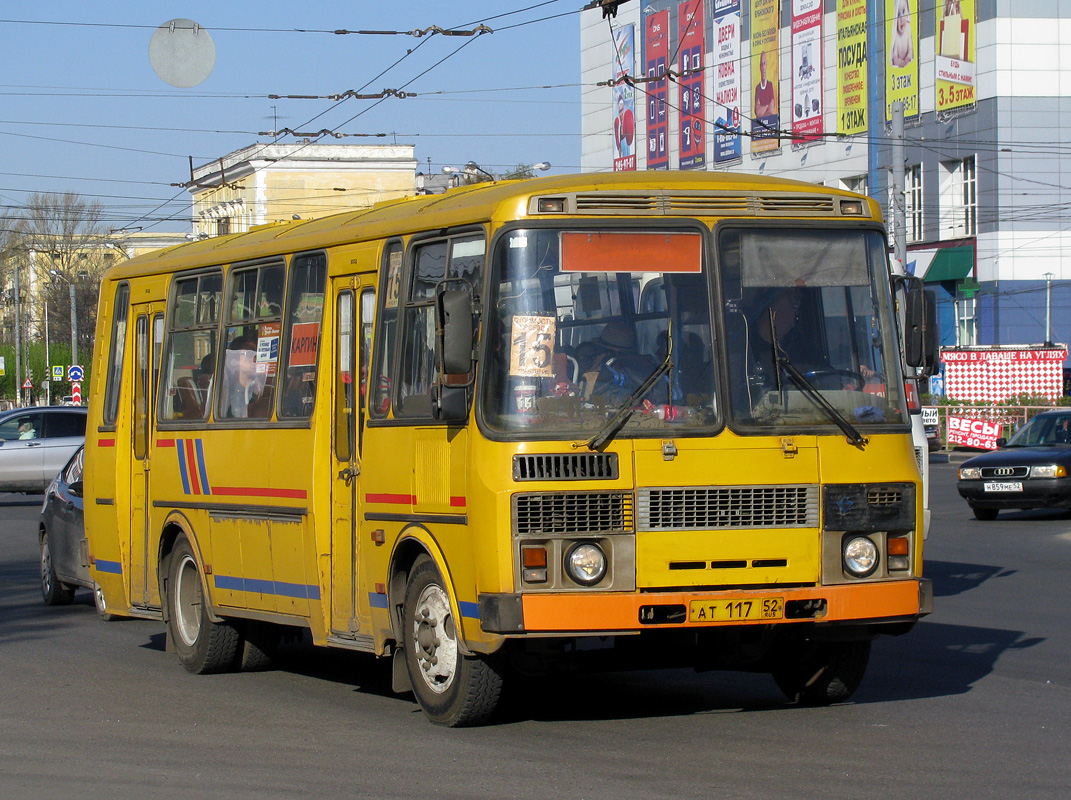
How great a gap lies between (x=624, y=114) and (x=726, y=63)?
903 cm

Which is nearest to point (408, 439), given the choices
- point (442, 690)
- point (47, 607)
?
point (442, 690)

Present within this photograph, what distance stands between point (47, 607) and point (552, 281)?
8950mm

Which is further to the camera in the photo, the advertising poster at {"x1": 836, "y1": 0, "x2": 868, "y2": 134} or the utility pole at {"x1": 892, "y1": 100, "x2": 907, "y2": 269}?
the advertising poster at {"x1": 836, "y1": 0, "x2": 868, "y2": 134}

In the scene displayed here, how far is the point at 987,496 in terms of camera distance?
22.8m

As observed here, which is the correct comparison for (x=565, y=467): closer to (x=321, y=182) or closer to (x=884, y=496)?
(x=884, y=496)

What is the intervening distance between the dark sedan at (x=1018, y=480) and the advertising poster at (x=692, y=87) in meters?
47.6

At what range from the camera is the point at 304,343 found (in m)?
9.70

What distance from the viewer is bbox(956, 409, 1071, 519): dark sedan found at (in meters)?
22.5

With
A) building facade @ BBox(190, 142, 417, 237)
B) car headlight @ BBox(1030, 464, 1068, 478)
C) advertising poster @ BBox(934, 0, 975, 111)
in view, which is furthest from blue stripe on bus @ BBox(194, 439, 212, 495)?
building facade @ BBox(190, 142, 417, 237)

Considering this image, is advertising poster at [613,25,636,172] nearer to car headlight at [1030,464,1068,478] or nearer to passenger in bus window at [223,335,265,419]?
car headlight at [1030,464,1068,478]

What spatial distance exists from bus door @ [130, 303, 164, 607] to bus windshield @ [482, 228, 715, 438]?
4.76 m

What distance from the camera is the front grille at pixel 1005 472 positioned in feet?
74.2

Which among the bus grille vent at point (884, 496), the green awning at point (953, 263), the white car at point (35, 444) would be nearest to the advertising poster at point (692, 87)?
the green awning at point (953, 263)

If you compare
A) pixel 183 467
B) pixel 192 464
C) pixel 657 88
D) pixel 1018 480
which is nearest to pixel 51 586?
pixel 183 467
